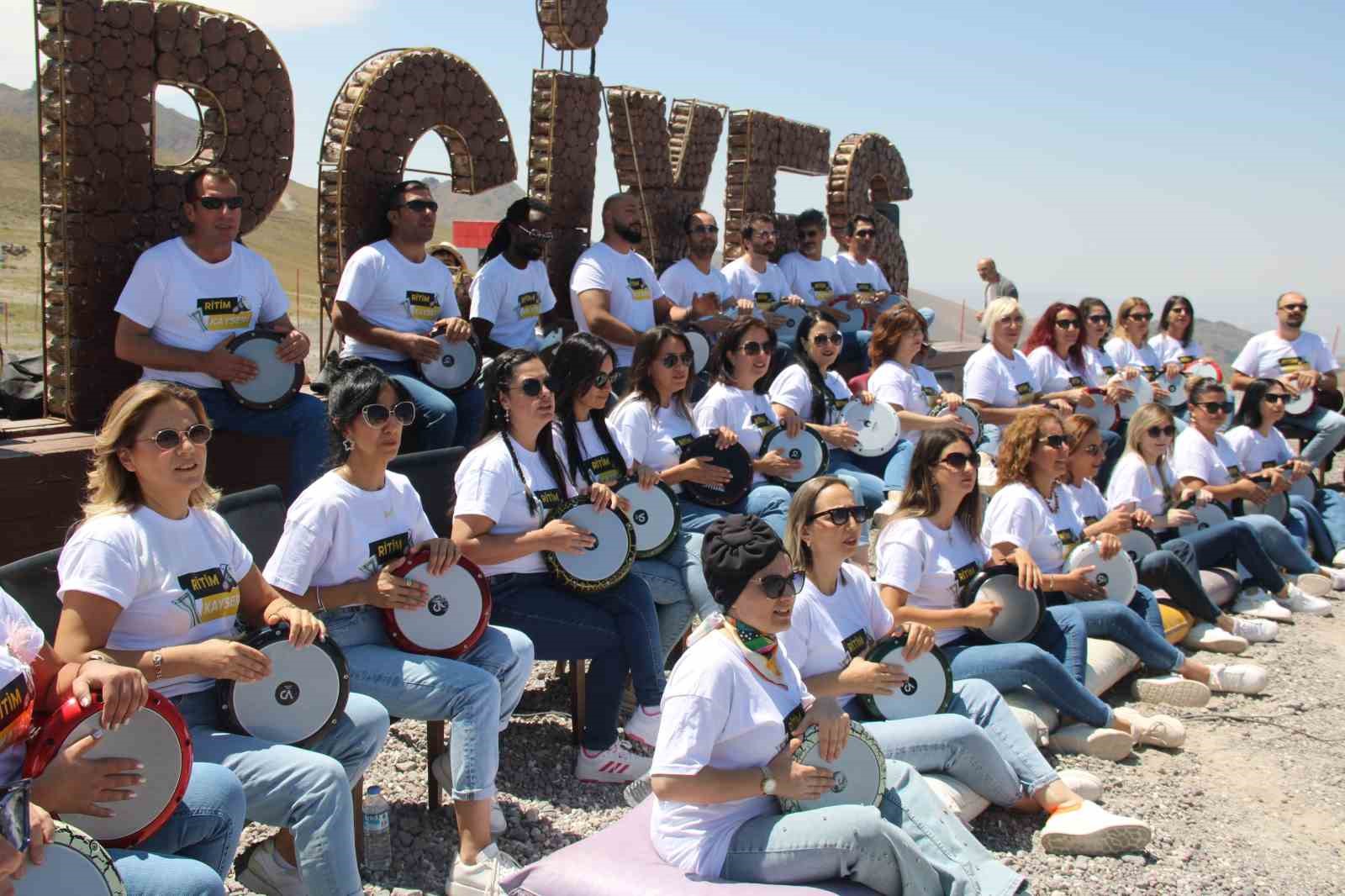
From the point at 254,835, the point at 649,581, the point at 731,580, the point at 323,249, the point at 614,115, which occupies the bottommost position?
the point at 254,835

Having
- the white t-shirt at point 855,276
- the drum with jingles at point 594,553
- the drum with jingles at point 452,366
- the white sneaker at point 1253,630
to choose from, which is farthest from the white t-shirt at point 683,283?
the drum with jingles at point 594,553

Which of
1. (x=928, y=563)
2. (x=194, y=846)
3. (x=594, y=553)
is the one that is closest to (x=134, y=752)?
(x=194, y=846)

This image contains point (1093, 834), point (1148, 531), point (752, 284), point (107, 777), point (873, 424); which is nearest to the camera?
point (107, 777)

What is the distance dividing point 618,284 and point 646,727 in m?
3.83

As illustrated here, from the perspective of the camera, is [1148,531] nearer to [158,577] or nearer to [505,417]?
[505,417]

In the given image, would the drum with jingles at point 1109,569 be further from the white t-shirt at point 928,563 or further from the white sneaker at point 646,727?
the white sneaker at point 646,727

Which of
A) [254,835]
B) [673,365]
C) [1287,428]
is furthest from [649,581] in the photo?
[1287,428]

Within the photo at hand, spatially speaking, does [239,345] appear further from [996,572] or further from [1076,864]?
[1076,864]

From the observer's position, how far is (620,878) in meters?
3.16

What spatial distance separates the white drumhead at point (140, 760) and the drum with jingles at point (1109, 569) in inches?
163

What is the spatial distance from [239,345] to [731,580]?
9.75 feet

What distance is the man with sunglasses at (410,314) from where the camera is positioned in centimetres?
602

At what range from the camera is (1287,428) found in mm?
10203

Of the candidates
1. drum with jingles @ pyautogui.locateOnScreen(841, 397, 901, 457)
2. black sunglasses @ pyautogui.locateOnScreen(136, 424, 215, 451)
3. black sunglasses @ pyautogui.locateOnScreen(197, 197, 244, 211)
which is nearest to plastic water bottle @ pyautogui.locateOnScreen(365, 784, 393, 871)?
black sunglasses @ pyautogui.locateOnScreen(136, 424, 215, 451)
